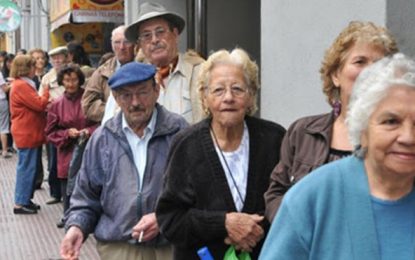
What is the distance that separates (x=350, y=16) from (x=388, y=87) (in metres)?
2.23

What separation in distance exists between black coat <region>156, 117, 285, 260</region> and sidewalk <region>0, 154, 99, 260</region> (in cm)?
440

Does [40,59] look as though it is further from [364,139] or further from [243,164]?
[364,139]

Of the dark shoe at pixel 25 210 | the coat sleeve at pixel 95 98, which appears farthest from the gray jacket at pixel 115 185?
the dark shoe at pixel 25 210

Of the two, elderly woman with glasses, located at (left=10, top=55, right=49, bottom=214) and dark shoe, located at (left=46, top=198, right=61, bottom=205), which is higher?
elderly woman with glasses, located at (left=10, top=55, right=49, bottom=214)

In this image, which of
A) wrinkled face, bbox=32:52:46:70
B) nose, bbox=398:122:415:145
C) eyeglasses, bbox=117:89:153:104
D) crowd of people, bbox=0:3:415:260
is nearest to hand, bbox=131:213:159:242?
crowd of people, bbox=0:3:415:260

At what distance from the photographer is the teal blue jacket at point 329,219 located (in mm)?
2064

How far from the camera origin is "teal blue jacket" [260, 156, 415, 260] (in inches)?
81.3

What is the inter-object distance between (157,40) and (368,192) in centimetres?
245

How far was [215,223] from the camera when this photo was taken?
124 inches

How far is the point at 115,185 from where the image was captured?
3666mm

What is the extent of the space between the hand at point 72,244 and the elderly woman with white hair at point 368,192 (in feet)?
5.28

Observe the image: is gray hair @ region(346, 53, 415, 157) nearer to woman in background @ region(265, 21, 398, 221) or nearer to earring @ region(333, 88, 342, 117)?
woman in background @ region(265, 21, 398, 221)

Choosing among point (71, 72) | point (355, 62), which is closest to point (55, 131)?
point (71, 72)

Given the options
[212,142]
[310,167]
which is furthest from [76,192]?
[310,167]
